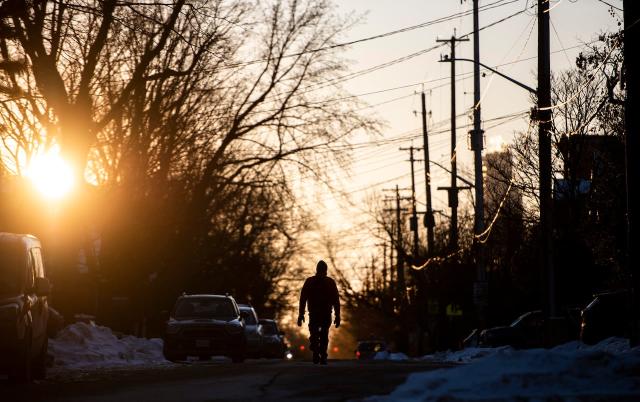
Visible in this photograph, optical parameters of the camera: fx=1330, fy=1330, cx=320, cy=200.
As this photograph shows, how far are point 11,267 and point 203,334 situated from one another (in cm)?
1343

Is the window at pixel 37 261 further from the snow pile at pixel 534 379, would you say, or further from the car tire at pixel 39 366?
the snow pile at pixel 534 379

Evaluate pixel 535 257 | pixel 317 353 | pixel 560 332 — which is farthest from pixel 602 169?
pixel 317 353

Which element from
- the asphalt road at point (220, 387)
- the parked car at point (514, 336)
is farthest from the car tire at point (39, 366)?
the parked car at point (514, 336)

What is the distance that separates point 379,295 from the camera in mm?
90062

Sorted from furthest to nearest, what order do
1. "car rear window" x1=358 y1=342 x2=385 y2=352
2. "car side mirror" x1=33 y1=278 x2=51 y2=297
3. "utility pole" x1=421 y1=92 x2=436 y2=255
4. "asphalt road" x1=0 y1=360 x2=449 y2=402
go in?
1. "car rear window" x1=358 y1=342 x2=385 y2=352
2. "utility pole" x1=421 y1=92 x2=436 y2=255
3. "car side mirror" x1=33 y1=278 x2=51 y2=297
4. "asphalt road" x1=0 y1=360 x2=449 y2=402

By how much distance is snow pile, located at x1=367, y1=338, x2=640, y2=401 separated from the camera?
11852mm

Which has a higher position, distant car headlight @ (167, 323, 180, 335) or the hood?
the hood

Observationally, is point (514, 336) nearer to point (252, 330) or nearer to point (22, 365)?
point (252, 330)

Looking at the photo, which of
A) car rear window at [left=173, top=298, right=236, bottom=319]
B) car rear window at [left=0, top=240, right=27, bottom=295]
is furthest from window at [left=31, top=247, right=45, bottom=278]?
car rear window at [left=173, top=298, right=236, bottom=319]

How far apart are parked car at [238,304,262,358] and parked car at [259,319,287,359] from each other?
2550 millimetres

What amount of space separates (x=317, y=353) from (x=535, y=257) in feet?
101

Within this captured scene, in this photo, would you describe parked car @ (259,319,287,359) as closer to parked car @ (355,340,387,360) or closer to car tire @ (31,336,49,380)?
car tire @ (31,336,49,380)

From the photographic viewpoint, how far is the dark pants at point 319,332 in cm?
2331

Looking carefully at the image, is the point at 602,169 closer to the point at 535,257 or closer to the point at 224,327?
the point at 535,257
